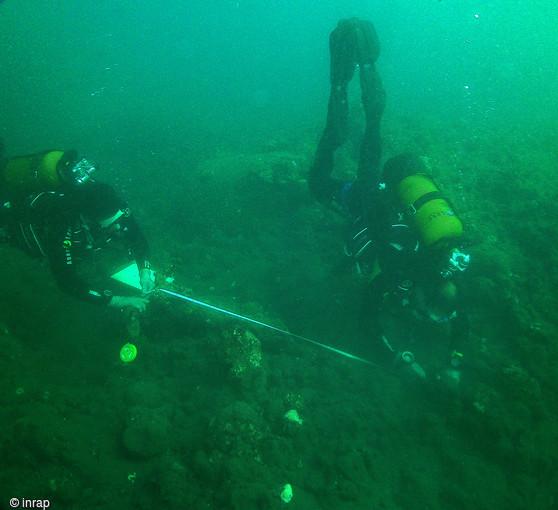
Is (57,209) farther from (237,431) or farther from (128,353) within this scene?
(237,431)

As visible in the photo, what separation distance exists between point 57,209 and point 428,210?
14.2ft

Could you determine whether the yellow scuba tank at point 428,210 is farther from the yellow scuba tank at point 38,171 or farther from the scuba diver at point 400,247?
the yellow scuba tank at point 38,171

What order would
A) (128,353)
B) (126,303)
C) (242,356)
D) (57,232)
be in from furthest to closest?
(126,303), (128,353), (242,356), (57,232)

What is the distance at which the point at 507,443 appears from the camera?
3.29 m

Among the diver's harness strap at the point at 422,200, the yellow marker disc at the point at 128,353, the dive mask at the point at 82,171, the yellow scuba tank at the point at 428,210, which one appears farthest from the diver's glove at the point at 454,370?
the dive mask at the point at 82,171

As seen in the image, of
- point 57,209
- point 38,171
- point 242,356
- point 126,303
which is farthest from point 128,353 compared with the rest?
point 38,171

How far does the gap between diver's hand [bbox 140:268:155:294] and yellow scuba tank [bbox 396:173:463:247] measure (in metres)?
3.63

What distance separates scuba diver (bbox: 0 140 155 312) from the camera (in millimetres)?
3539

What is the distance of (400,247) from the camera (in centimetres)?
392

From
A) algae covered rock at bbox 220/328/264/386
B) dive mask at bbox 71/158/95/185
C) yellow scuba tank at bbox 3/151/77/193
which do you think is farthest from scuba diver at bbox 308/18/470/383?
yellow scuba tank at bbox 3/151/77/193

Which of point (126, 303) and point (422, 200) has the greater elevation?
point (422, 200)

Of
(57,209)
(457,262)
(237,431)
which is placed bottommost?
(237,431)

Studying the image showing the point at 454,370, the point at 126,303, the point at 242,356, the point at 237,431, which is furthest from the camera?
the point at 126,303

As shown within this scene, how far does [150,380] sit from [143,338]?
61cm
